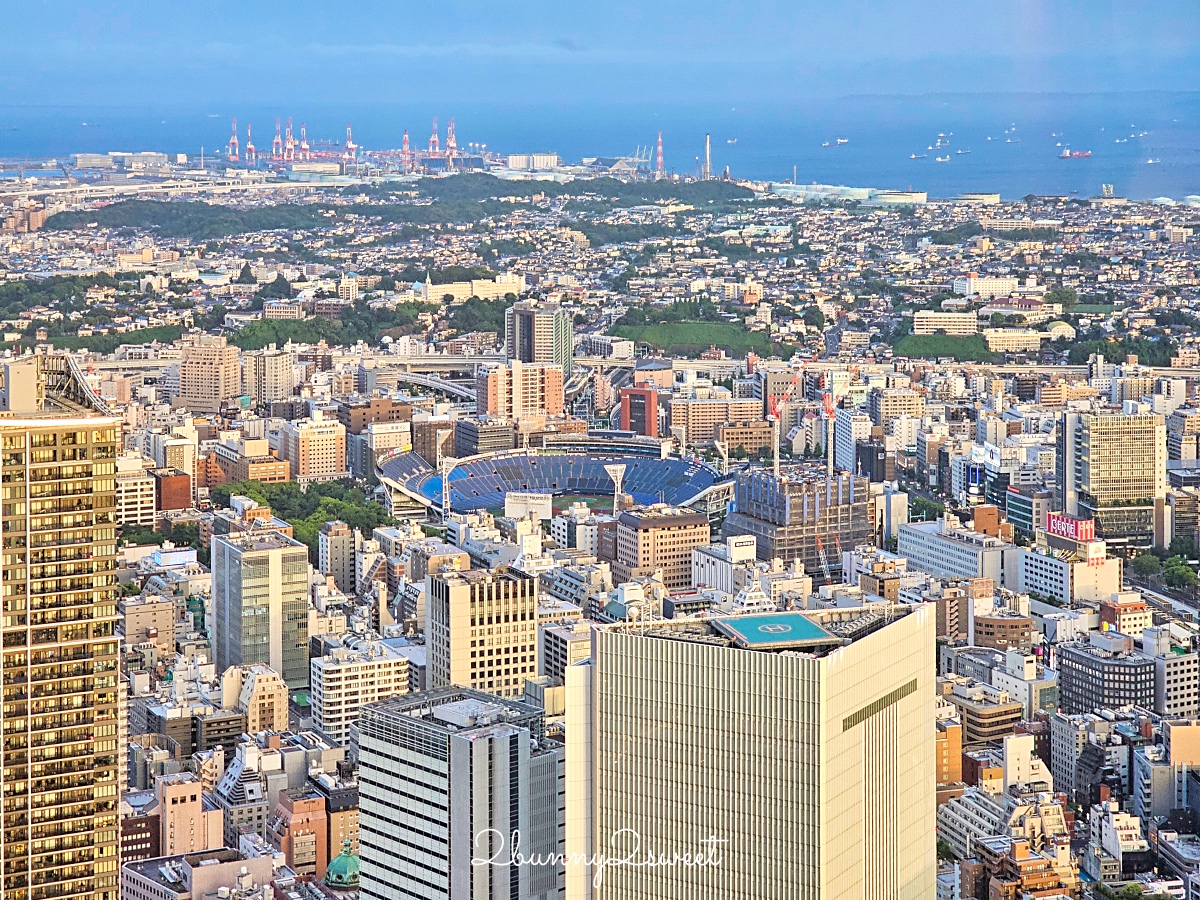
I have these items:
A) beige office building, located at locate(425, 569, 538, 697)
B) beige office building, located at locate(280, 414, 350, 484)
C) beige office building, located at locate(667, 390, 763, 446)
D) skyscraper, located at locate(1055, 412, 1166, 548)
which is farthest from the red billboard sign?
beige office building, located at locate(280, 414, 350, 484)

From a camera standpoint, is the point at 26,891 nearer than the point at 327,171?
Yes

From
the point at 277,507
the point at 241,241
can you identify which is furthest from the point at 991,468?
the point at 241,241

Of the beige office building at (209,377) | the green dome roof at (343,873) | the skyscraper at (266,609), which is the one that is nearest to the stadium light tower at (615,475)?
the skyscraper at (266,609)

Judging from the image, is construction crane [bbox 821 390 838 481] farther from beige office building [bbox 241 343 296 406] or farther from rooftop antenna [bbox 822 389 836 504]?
beige office building [bbox 241 343 296 406]

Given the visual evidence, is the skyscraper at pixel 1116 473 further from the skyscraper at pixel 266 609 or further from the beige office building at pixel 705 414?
the skyscraper at pixel 266 609

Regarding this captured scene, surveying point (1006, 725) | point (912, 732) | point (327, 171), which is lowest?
point (1006, 725)

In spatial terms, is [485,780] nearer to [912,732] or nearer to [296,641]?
[912,732]

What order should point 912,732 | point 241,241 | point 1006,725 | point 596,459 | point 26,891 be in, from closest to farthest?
point 26,891 → point 912,732 → point 1006,725 → point 596,459 → point 241,241
